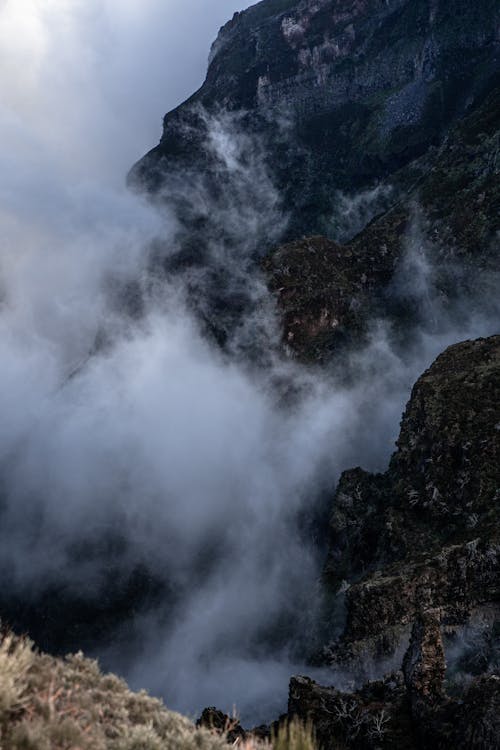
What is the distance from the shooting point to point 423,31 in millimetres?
193500

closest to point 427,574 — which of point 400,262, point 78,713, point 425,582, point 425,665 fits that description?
point 425,582

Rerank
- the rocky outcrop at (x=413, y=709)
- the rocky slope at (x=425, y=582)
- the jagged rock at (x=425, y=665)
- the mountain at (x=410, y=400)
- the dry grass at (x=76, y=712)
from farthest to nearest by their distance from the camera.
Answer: the mountain at (x=410, y=400) < the jagged rock at (x=425, y=665) < the rocky slope at (x=425, y=582) < the rocky outcrop at (x=413, y=709) < the dry grass at (x=76, y=712)

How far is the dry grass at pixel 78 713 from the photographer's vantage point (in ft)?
23.7

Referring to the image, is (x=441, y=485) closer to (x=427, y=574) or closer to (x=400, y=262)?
(x=427, y=574)

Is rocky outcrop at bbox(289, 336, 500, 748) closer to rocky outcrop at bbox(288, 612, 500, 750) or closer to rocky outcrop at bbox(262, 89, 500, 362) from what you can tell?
rocky outcrop at bbox(288, 612, 500, 750)

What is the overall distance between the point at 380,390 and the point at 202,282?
90.0 m

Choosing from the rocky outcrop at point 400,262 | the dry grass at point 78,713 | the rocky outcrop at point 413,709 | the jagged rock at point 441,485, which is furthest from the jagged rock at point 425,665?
the rocky outcrop at point 400,262

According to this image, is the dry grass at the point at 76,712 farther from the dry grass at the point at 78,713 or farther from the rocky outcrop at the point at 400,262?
the rocky outcrop at the point at 400,262

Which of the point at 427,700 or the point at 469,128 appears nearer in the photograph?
the point at 427,700

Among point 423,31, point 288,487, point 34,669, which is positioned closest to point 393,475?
point 34,669

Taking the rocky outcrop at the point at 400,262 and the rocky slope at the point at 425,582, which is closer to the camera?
the rocky slope at the point at 425,582

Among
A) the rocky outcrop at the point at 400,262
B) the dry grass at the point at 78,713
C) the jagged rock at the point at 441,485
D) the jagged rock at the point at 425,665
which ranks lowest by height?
the dry grass at the point at 78,713

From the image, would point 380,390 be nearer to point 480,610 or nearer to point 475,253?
point 475,253

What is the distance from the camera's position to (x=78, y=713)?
8.25m
